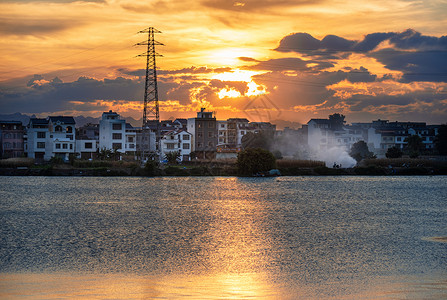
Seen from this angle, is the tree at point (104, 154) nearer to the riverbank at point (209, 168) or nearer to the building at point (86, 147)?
the riverbank at point (209, 168)

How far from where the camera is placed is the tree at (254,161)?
9638cm

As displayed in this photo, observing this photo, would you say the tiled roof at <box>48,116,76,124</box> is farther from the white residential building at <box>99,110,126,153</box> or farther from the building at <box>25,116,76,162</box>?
the white residential building at <box>99,110,126,153</box>

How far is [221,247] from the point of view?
31.4 metres

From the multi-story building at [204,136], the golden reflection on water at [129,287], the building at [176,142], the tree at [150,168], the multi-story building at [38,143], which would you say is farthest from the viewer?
the multi-story building at [204,136]

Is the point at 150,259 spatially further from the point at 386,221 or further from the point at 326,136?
the point at 326,136

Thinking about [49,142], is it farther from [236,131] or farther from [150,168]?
[236,131]

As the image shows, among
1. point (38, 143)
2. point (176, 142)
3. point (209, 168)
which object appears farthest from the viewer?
point (176, 142)

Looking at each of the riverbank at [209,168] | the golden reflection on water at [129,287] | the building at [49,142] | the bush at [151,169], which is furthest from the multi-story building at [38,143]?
the golden reflection on water at [129,287]

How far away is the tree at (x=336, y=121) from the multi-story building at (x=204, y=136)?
44.7 meters

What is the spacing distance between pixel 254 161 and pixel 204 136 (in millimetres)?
37250

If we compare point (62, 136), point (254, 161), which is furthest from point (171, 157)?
point (254, 161)

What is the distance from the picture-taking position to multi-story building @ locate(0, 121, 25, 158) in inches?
4547

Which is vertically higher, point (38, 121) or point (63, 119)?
point (63, 119)

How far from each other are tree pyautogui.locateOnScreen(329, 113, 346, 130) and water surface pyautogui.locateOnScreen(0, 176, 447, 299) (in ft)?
324
